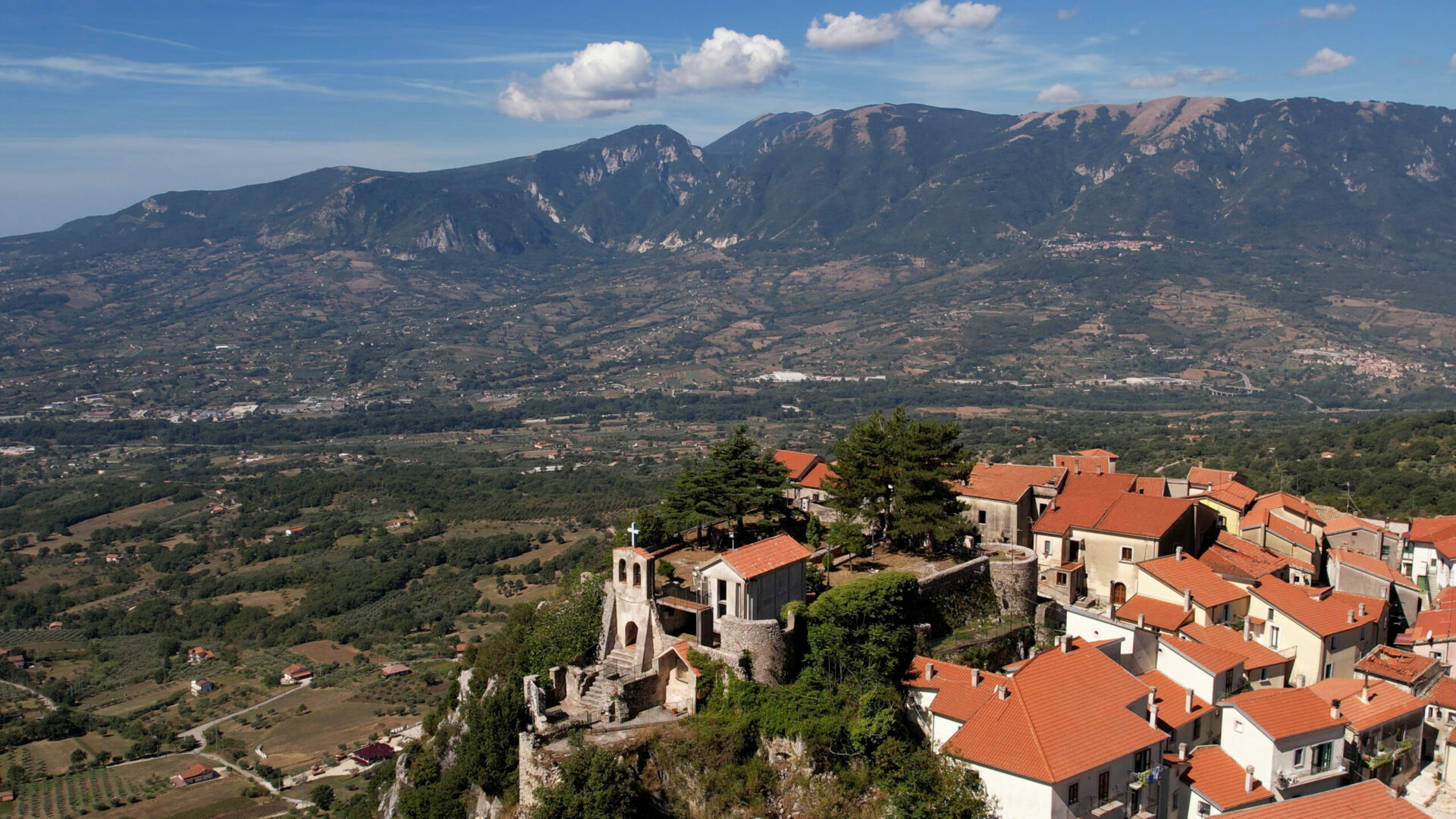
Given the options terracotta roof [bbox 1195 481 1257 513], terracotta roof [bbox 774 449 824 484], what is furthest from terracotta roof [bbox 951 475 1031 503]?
terracotta roof [bbox 1195 481 1257 513]

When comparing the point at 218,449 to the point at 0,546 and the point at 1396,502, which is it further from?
the point at 1396,502

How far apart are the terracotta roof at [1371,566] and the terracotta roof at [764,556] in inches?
823

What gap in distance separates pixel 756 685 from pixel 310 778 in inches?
1560

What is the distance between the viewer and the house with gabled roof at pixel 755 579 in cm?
2589

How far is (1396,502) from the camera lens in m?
52.5

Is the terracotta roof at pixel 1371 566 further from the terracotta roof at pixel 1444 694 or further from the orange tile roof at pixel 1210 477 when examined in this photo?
the terracotta roof at pixel 1444 694

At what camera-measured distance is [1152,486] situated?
39625 mm

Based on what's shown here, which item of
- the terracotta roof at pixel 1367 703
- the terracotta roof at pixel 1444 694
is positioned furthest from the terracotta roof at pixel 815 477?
the terracotta roof at pixel 1444 694

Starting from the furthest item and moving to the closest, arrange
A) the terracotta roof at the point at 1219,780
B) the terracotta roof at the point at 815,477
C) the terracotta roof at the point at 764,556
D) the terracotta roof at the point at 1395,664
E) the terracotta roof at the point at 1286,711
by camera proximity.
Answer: the terracotta roof at the point at 815,477, the terracotta roof at the point at 1395,664, the terracotta roof at the point at 764,556, the terracotta roof at the point at 1286,711, the terracotta roof at the point at 1219,780

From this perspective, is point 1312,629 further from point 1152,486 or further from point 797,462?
point 797,462

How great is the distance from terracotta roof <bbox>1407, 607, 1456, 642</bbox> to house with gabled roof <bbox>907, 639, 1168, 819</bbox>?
1308cm

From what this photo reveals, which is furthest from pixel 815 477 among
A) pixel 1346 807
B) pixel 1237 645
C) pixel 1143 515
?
pixel 1346 807

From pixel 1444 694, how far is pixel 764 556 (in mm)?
18817

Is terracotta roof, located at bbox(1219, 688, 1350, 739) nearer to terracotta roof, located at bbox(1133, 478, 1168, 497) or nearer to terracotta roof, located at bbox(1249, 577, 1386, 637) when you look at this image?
terracotta roof, located at bbox(1249, 577, 1386, 637)
